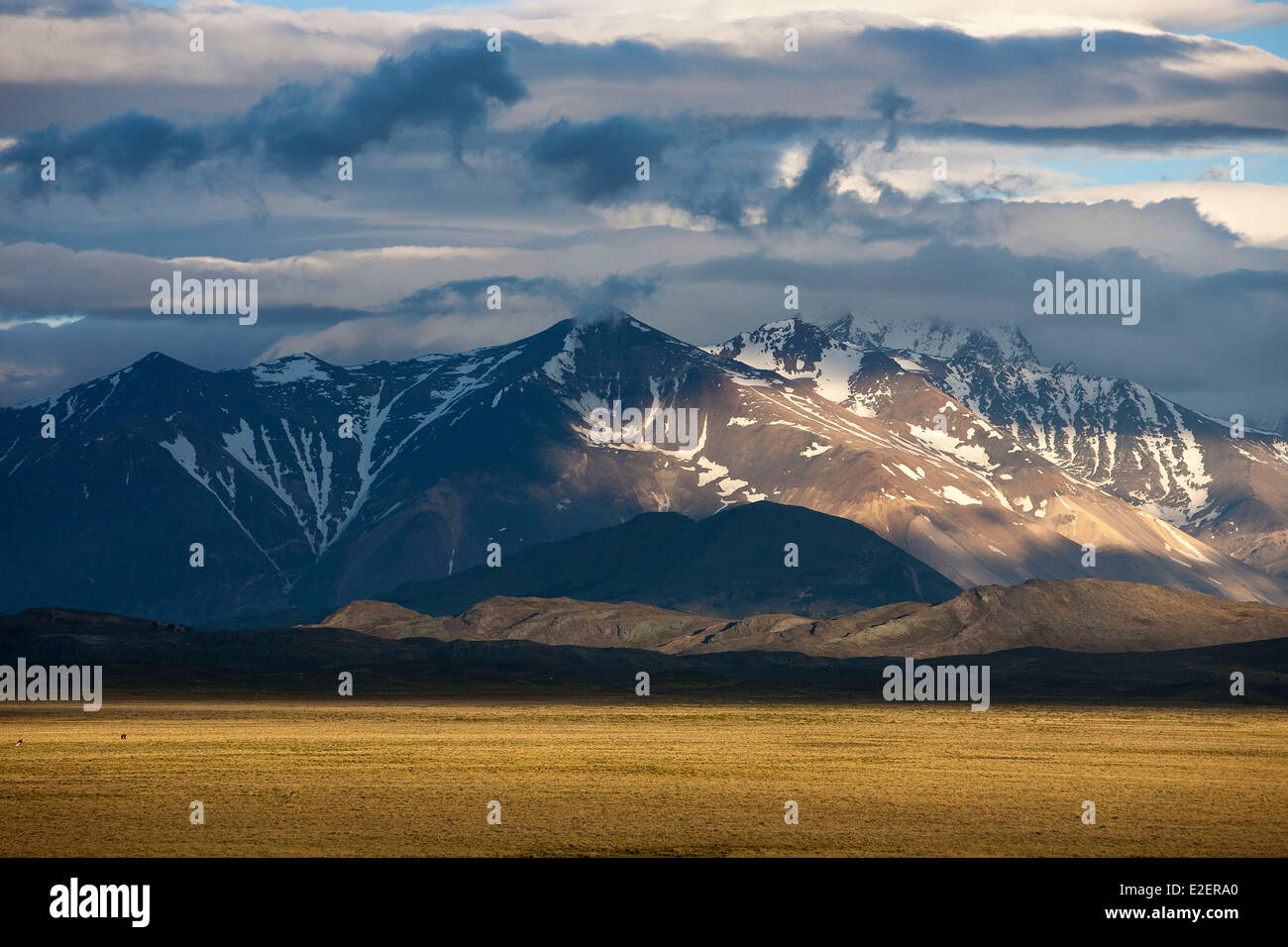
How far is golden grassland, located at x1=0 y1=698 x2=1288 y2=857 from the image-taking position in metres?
48.8

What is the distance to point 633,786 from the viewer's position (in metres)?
66.1

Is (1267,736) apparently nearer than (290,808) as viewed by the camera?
No

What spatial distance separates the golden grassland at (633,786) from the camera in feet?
160

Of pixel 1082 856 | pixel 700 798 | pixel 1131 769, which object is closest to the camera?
pixel 1082 856

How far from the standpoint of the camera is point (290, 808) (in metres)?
56.2
